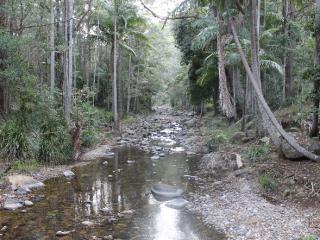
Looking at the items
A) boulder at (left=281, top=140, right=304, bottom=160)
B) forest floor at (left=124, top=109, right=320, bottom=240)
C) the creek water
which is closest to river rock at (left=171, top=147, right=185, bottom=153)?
the creek water

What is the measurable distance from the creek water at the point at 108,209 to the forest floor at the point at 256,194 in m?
0.51

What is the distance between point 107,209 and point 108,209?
0.08ft

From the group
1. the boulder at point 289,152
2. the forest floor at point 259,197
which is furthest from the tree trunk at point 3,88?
the boulder at point 289,152

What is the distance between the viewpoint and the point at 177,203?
1008 centimetres

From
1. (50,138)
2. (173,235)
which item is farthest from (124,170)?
(173,235)

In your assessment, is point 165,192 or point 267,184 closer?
point 267,184

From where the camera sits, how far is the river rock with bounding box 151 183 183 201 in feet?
34.9

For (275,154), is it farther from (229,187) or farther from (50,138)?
(50,138)

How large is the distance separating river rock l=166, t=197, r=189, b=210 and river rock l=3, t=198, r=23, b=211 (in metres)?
3.84

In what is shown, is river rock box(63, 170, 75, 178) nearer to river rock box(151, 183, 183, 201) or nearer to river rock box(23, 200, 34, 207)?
river rock box(23, 200, 34, 207)

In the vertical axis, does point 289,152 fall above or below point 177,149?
above

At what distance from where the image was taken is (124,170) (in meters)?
14.3

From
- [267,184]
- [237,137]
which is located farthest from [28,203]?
[237,137]

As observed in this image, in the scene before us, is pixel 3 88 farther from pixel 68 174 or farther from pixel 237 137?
pixel 237 137
